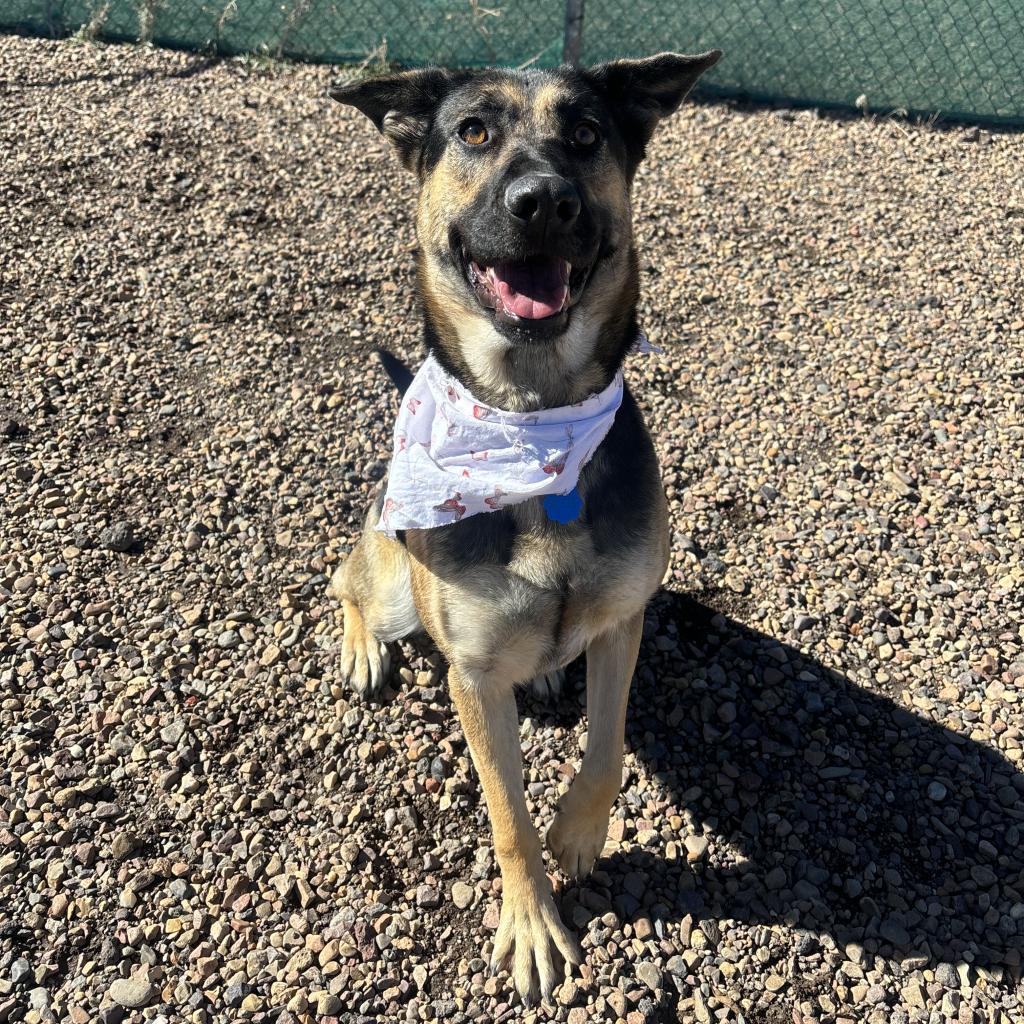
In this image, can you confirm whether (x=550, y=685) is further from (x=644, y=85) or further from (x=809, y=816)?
Answer: (x=644, y=85)

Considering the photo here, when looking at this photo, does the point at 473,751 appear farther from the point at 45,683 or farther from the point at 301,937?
the point at 45,683

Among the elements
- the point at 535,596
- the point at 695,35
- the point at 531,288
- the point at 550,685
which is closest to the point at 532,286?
the point at 531,288

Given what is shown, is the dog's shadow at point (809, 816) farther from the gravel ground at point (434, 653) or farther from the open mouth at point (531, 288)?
the open mouth at point (531, 288)

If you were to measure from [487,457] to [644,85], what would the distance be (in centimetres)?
155

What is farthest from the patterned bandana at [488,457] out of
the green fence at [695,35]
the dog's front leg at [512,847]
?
the green fence at [695,35]

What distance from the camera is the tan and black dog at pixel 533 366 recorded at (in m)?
2.87

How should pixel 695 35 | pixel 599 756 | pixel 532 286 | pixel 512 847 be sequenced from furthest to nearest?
pixel 695 35 → pixel 599 756 → pixel 512 847 → pixel 532 286

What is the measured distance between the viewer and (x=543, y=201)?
2.62 meters

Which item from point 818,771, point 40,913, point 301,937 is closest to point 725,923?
point 818,771

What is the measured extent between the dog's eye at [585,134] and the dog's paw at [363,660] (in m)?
2.29

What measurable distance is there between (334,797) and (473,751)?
90cm

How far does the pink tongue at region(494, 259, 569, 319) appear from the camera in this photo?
2.83 metres

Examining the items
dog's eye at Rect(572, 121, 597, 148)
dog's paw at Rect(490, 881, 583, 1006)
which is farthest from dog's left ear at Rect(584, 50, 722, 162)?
dog's paw at Rect(490, 881, 583, 1006)

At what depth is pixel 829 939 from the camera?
321 centimetres
